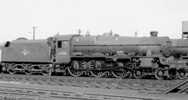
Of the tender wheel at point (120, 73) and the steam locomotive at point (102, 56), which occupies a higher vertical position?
the steam locomotive at point (102, 56)

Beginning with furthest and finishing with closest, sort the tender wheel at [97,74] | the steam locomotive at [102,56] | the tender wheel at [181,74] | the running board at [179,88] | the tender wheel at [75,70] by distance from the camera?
the tender wheel at [75,70], the tender wheel at [97,74], the steam locomotive at [102,56], the tender wheel at [181,74], the running board at [179,88]

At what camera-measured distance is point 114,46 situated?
2111 centimetres

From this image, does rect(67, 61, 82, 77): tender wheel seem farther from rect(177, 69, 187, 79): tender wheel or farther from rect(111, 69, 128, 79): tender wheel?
rect(177, 69, 187, 79): tender wheel

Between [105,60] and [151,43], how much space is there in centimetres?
361

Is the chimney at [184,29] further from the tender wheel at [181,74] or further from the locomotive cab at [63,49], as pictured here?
the locomotive cab at [63,49]

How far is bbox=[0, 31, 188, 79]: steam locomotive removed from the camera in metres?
19.5

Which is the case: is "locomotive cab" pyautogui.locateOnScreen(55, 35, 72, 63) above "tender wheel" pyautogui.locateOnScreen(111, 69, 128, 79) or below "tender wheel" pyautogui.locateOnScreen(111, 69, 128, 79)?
above

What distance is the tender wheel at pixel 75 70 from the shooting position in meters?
21.5

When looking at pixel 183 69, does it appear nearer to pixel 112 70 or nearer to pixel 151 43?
pixel 151 43

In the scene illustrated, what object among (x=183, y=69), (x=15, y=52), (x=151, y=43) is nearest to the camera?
(x=183, y=69)

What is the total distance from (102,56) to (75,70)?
2.53m

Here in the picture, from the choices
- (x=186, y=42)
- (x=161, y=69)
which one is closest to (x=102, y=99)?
(x=161, y=69)

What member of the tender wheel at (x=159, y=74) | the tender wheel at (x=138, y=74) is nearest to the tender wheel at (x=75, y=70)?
the tender wheel at (x=138, y=74)

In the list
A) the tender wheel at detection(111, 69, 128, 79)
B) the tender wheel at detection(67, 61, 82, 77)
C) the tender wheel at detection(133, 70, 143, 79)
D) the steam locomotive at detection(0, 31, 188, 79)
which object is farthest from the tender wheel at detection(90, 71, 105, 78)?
the tender wheel at detection(133, 70, 143, 79)
